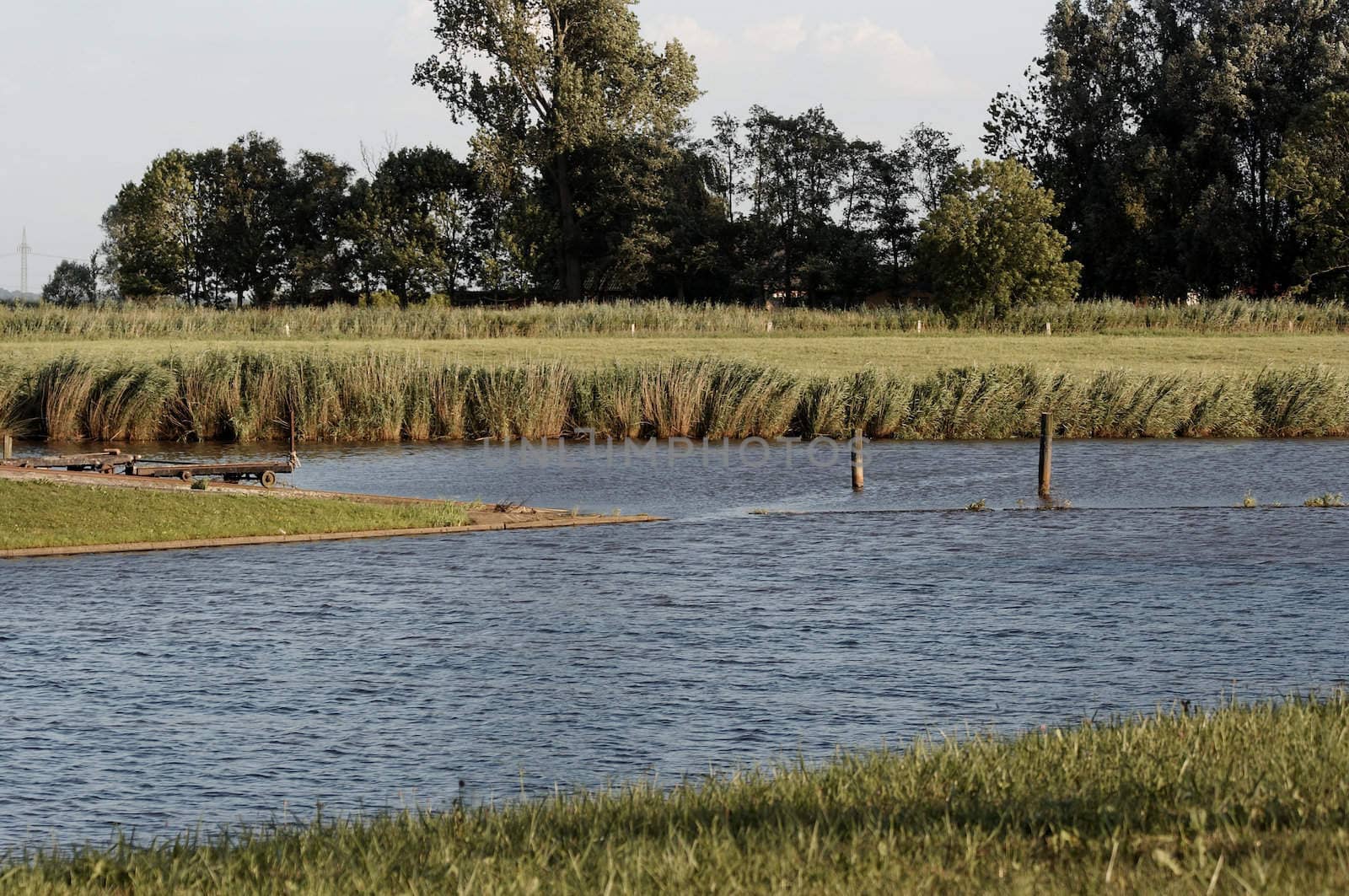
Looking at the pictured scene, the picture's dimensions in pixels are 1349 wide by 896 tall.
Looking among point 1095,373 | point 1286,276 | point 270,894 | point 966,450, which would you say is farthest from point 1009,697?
point 1286,276

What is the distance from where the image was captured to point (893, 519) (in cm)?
2572

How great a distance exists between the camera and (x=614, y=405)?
38.1 metres

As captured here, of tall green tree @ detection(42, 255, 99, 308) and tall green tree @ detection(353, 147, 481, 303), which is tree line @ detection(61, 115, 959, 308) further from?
tall green tree @ detection(42, 255, 99, 308)

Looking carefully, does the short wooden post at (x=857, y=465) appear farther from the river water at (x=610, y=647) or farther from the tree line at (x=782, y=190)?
the tree line at (x=782, y=190)

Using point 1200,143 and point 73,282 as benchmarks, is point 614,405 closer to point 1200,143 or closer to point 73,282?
point 1200,143

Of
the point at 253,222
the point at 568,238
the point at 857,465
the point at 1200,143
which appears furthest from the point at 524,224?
the point at 857,465

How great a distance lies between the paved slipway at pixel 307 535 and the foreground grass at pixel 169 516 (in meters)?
0.16

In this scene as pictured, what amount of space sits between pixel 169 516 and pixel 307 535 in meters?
1.90

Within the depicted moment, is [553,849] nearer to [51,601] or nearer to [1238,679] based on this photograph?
[1238,679]

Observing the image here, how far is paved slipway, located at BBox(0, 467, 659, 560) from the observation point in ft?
69.8

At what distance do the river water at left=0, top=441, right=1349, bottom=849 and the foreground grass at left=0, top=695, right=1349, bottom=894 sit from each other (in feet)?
7.24

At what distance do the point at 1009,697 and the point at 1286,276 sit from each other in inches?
2793

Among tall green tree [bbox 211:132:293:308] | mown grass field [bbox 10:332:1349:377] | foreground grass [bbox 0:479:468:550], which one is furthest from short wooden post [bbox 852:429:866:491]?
tall green tree [bbox 211:132:293:308]

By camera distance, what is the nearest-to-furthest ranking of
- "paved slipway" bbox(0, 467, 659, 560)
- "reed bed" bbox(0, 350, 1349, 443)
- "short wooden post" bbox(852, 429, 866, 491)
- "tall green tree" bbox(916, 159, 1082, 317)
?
1. "paved slipway" bbox(0, 467, 659, 560)
2. "short wooden post" bbox(852, 429, 866, 491)
3. "reed bed" bbox(0, 350, 1349, 443)
4. "tall green tree" bbox(916, 159, 1082, 317)
